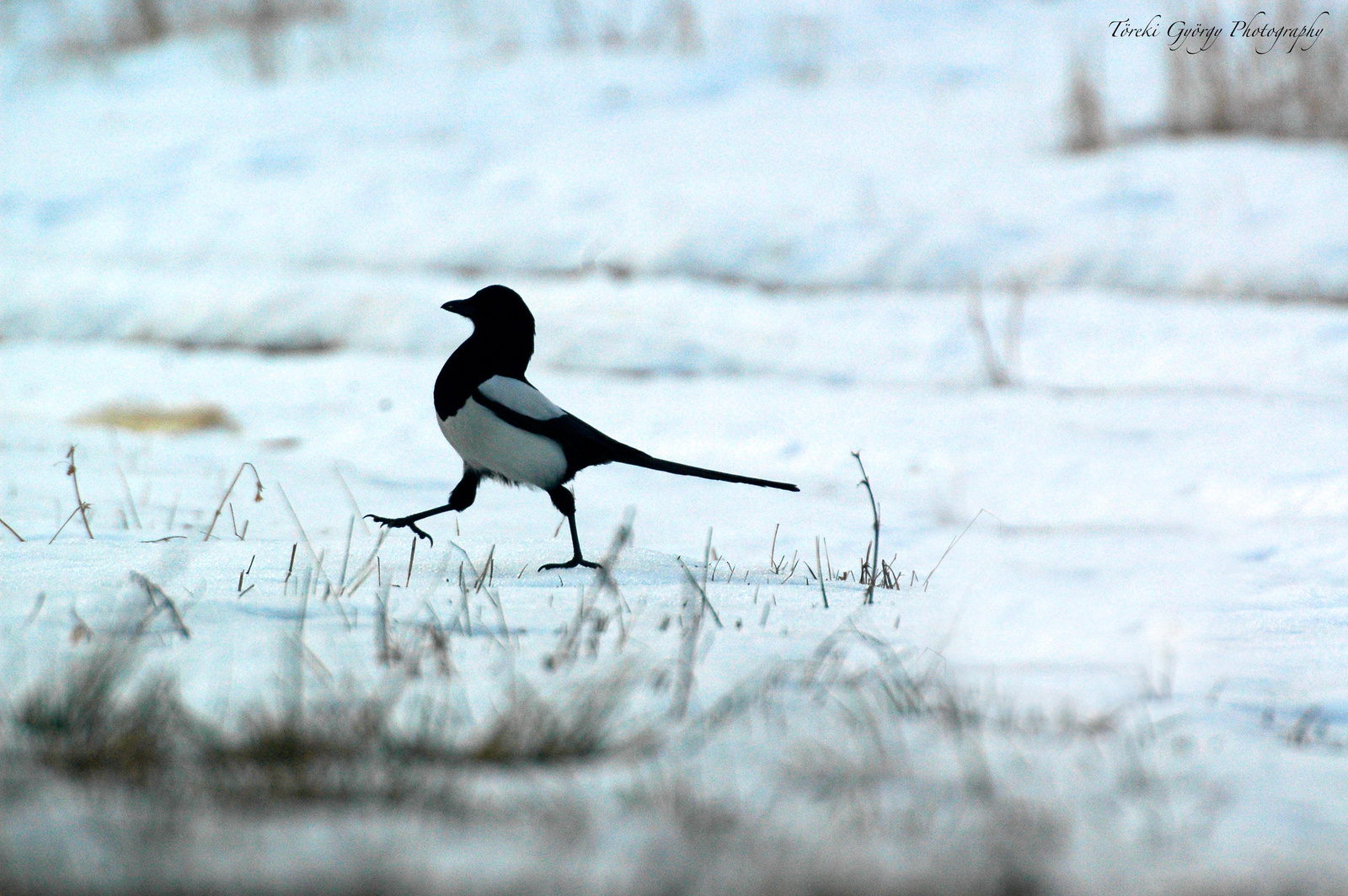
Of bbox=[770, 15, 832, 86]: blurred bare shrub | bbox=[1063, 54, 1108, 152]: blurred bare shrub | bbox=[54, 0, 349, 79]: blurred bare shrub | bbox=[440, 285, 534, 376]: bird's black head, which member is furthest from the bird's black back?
bbox=[54, 0, 349, 79]: blurred bare shrub

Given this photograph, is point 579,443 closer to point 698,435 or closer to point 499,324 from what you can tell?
point 499,324

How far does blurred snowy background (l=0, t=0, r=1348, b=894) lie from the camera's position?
59.0 inches

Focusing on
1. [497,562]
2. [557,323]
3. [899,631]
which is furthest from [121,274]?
[899,631]

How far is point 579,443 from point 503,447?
0.18 meters

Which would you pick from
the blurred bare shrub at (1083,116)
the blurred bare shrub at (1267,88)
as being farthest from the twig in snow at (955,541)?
the blurred bare shrub at (1267,88)

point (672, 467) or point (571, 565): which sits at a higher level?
point (672, 467)

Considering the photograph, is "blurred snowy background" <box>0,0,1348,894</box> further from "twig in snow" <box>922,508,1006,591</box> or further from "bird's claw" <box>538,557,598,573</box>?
"bird's claw" <box>538,557,598,573</box>

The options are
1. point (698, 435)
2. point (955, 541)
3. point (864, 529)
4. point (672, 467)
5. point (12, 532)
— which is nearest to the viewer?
point (672, 467)

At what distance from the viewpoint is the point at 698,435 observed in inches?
217

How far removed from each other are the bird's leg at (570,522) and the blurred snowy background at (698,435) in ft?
0.57

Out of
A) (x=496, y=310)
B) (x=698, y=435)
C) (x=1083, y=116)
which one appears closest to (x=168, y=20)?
(x=1083, y=116)

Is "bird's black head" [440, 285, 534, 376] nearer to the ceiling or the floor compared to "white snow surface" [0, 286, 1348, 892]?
nearer to the ceiling

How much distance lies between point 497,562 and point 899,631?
1.11 metres

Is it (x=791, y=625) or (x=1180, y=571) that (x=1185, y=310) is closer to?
(x=1180, y=571)
